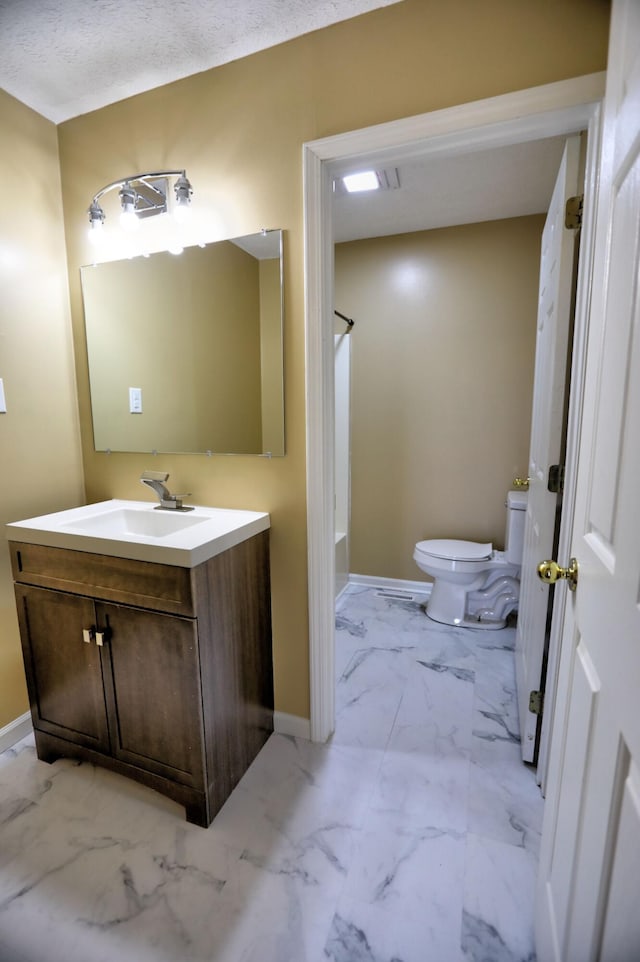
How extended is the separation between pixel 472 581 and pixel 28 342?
244cm

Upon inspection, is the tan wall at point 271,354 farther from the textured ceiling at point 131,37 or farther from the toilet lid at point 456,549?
the toilet lid at point 456,549

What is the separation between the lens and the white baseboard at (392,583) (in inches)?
116

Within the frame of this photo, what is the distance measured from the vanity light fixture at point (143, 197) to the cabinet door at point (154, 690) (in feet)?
4.48

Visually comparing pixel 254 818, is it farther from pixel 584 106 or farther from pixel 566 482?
pixel 584 106

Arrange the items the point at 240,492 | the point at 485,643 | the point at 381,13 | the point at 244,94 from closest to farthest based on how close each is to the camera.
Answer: the point at 381,13
the point at 244,94
the point at 240,492
the point at 485,643

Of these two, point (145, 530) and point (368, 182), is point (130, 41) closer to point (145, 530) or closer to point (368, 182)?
point (368, 182)

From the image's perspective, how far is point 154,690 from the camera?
4.25 ft

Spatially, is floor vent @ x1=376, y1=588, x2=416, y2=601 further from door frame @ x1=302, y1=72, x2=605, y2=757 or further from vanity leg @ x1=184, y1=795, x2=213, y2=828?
vanity leg @ x1=184, y1=795, x2=213, y2=828

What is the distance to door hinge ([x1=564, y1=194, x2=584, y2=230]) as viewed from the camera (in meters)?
1.22

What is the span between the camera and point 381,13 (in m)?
1.24

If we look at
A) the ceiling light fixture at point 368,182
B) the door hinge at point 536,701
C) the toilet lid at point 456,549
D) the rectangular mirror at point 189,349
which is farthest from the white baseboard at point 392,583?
the ceiling light fixture at point 368,182

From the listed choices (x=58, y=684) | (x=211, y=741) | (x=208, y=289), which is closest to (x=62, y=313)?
(x=208, y=289)

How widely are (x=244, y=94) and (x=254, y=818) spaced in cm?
236

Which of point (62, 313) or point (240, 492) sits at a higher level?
point (62, 313)
